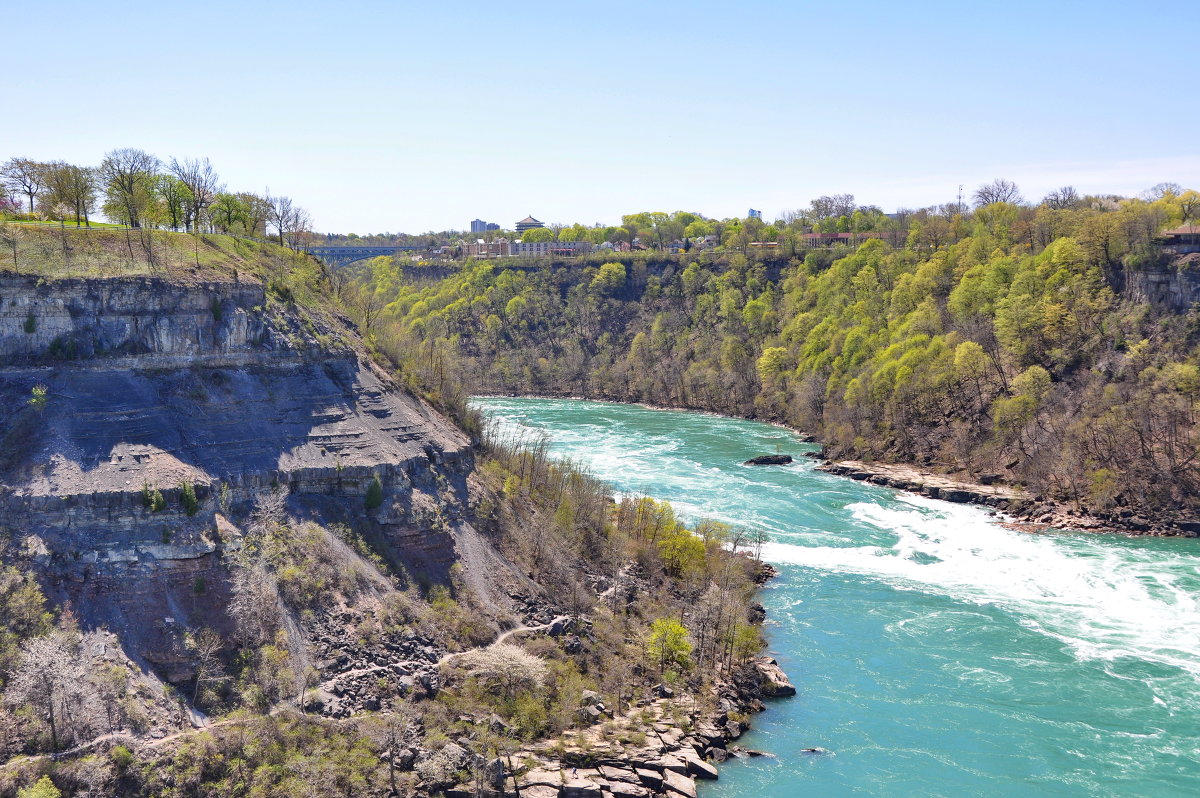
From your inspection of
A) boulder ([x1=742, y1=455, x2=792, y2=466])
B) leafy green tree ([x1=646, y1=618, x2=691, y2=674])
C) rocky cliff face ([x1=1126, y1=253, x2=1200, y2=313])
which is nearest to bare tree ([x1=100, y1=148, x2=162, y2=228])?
leafy green tree ([x1=646, y1=618, x2=691, y2=674])

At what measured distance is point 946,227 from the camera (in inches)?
4412

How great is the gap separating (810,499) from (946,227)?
55.4 meters

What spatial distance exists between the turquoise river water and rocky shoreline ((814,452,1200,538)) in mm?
1689

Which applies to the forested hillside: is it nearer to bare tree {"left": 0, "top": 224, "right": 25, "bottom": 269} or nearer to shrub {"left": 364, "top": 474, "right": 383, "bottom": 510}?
shrub {"left": 364, "top": 474, "right": 383, "bottom": 510}

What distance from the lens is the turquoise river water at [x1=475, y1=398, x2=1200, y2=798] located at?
3447 centimetres

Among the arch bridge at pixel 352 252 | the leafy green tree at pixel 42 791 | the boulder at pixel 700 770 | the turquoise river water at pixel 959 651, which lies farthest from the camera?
the arch bridge at pixel 352 252

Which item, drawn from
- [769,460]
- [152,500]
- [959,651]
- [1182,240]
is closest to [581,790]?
[152,500]

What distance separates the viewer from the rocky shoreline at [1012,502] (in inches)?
2470

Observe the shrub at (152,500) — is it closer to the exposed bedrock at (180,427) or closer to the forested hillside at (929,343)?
the exposed bedrock at (180,427)

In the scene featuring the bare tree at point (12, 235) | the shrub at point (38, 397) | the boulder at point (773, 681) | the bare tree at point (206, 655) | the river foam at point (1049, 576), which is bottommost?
the boulder at point (773, 681)

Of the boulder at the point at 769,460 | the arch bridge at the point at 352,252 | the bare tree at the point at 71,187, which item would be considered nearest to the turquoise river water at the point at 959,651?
the boulder at the point at 769,460

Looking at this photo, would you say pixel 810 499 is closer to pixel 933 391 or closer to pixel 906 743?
pixel 933 391

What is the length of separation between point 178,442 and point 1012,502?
Result: 54.5 m

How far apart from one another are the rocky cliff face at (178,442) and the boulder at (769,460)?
40211 mm
